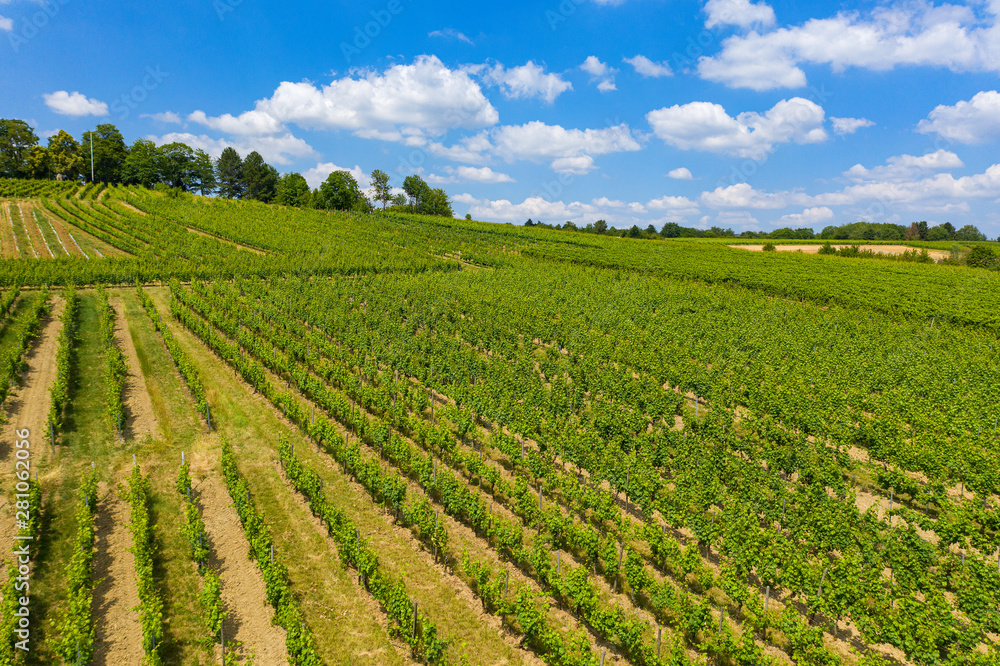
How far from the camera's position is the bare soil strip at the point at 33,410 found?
49.7ft

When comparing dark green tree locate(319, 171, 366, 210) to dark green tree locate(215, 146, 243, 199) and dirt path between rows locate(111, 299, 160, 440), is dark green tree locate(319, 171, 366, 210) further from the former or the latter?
dirt path between rows locate(111, 299, 160, 440)

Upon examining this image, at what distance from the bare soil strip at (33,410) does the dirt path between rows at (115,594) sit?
204 centimetres

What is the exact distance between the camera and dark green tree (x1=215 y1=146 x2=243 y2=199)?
129250 mm

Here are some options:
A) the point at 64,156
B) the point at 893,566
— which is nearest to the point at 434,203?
the point at 64,156

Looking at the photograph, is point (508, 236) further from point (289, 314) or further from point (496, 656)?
point (496, 656)

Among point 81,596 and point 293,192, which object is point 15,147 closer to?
point 293,192

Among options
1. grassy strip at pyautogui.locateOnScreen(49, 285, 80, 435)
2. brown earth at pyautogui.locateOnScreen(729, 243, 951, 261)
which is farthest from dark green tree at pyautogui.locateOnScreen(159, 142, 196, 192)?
brown earth at pyautogui.locateOnScreen(729, 243, 951, 261)

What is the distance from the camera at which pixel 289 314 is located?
3353 centimetres

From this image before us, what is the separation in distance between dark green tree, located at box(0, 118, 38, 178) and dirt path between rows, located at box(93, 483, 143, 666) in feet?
451

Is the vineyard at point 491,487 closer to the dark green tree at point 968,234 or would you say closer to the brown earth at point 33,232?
the brown earth at point 33,232

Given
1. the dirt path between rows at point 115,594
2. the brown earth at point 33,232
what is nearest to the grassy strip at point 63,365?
the dirt path between rows at point 115,594

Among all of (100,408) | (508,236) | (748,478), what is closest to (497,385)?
(748,478)

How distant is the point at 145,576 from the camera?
34.3ft

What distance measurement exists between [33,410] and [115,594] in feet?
43.4
